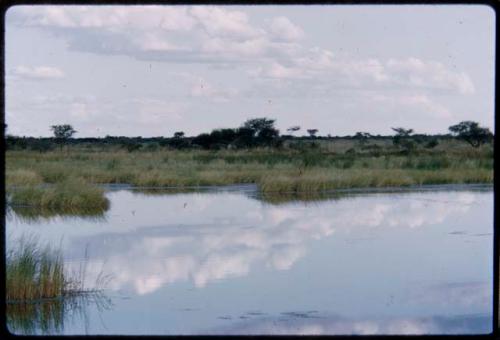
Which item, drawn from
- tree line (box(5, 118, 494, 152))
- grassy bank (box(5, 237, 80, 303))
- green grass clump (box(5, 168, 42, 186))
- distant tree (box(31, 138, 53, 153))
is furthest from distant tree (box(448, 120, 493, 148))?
grassy bank (box(5, 237, 80, 303))

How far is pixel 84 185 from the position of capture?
1652cm

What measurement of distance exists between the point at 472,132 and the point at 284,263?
62.5 ft

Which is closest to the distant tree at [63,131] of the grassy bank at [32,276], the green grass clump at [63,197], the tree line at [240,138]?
the tree line at [240,138]

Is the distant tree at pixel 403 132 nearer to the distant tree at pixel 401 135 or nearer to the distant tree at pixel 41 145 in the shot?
the distant tree at pixel 401 135

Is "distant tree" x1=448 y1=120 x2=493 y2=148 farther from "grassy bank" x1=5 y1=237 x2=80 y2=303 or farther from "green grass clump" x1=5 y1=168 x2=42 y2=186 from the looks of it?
"grassy bank" x1=5 y1=237 x2=80 y2=303

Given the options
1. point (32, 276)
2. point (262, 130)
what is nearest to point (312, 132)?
point (262, 130)

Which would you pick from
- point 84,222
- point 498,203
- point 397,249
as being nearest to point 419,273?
point 397,249

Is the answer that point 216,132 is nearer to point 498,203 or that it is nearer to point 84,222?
point 84,222

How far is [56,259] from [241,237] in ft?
17.4

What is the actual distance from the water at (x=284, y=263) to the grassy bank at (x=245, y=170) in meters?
1.24

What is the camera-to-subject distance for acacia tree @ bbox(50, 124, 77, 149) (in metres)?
30.0

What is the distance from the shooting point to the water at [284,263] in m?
8.63

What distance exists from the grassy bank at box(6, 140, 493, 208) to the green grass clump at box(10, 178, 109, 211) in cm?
2

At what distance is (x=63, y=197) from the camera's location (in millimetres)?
15688
